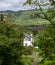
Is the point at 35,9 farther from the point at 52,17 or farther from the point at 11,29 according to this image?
the point at 11,29

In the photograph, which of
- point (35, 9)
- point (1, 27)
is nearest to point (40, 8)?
point (35, 9)

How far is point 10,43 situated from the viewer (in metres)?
30.0

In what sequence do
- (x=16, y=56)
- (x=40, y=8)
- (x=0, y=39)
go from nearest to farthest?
(x=40, y=8), (x=0, y=39), (x=16, y=56)

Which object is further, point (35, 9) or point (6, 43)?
point (6, 43)

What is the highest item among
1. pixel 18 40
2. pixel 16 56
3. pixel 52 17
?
pixel 52 17

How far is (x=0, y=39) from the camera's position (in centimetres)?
2888

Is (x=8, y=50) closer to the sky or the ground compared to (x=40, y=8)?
closer to the ground

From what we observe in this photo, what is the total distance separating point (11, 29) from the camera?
104 ft

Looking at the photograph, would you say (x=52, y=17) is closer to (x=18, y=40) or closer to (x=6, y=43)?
(x=6, y=43)

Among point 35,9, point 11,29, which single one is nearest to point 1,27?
point 11,29

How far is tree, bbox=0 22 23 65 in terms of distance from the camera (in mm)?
30016

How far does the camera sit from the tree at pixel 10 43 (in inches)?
1182

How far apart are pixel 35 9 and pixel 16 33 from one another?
23.0 meters

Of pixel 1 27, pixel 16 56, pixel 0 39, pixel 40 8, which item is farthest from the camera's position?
pixel 16 56
